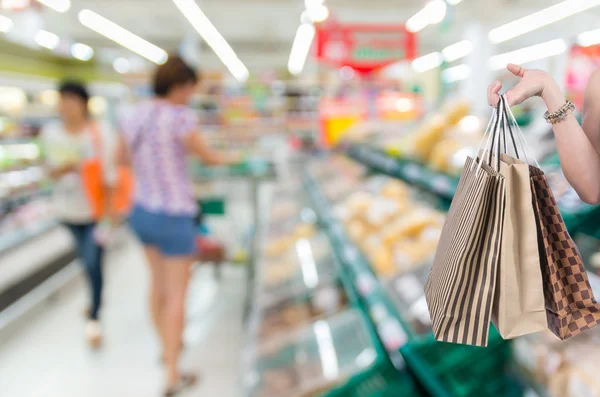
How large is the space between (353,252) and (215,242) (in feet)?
5.61

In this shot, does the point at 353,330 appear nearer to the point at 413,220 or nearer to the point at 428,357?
the point at 413,220

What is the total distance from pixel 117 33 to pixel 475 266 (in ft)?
39.0

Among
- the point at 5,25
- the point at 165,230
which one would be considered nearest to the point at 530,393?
the point at 165,230

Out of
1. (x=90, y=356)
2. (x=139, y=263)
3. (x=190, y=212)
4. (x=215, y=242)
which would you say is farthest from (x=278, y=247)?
(x=139, y=263)

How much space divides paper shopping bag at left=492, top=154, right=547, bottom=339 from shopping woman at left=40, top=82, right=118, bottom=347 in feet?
9.08

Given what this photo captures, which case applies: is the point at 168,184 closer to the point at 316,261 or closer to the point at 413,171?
the point at 316,261

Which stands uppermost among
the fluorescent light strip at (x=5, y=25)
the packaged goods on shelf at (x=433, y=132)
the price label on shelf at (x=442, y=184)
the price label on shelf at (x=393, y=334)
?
the fluorescent light strip at (x=5, y=25)

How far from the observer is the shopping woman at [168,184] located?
2.14m

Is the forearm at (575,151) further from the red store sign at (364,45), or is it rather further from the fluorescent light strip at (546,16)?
the fluorescent light strip at (546,16)

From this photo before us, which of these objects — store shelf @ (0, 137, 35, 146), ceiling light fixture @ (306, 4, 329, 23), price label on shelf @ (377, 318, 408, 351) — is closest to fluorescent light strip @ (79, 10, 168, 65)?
store shelf @ (0, 137, 35, 146)

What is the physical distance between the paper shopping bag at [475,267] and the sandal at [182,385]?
91.6 inches

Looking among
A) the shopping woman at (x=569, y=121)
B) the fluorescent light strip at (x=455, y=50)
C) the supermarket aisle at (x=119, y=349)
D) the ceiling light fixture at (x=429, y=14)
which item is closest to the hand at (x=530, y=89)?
the shopping woman at (x=569, y=121)

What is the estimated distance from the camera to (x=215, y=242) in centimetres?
335

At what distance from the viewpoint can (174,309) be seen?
243 centimetres
